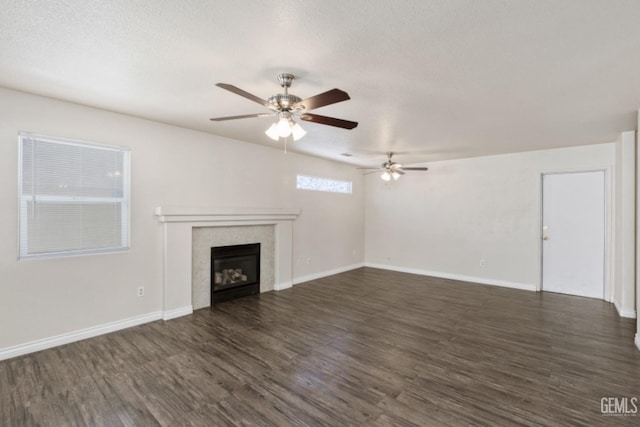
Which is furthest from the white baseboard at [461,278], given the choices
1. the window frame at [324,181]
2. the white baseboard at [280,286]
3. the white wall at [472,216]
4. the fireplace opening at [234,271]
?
the fireplace opening at [234,271]

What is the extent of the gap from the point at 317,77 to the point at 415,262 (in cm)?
548

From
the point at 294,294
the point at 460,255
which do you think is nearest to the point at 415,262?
the point at 460,255

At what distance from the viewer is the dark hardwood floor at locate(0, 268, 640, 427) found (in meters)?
2.16

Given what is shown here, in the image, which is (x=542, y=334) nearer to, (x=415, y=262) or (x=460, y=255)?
(x=460, y=255)

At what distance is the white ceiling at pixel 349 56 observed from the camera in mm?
1709

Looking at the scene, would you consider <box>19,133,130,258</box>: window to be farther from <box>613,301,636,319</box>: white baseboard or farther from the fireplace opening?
<box>613,301,636,319</box>: white baseboard

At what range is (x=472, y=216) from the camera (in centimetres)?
615

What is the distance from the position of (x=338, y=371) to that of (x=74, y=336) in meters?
2.97

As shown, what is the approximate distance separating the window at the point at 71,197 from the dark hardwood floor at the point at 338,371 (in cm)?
112

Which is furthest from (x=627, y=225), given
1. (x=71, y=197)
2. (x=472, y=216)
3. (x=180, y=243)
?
(x=71, y=197)

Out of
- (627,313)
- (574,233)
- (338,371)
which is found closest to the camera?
(338,371)

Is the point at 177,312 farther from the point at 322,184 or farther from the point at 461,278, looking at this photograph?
the point at 461,278

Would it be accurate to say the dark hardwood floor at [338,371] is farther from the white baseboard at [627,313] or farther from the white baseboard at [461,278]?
the white baseboard at [461,278]

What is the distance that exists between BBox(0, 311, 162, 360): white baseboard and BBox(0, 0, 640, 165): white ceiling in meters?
2.56
